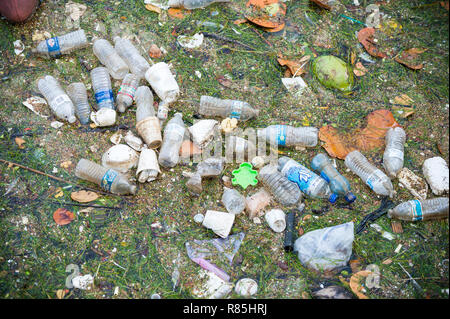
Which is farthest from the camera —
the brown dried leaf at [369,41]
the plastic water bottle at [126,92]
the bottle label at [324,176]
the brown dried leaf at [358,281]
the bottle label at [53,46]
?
the brown dried leaf at [369,41]

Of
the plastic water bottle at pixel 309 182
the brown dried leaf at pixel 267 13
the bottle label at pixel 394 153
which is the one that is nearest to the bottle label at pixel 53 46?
the brown dried leaf at pixel 267 13

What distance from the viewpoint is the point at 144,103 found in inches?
143

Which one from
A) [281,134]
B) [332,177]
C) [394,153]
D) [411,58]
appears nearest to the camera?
[332,177]

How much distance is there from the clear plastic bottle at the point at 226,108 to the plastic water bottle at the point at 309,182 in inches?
29.3

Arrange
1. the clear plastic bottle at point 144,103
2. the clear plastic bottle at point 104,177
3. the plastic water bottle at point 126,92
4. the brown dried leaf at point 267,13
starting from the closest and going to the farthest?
the clear plastic bottle at point 104,177
the clear plastic bottle at point 144,103
the plastic water bottle at point 126,92
the brown dried leaf at point 267,13

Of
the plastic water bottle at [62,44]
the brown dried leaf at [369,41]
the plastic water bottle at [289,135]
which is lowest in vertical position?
the plastic water bottle at [289,135]

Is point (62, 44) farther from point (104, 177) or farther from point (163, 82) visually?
point (104, 177)

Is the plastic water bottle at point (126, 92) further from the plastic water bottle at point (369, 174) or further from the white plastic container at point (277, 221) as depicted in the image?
the plastic water bottle at point (369, 174)

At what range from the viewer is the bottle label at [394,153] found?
3.38 metres

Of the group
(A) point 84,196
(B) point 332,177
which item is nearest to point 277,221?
(B) point 332,177

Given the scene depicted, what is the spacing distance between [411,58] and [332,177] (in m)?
1.97

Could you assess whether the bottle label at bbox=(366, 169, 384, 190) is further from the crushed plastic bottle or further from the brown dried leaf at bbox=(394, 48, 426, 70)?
the crushed plastic bottle

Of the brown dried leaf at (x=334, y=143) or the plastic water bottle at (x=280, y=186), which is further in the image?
the brown dried leaf at (x=334, y=143)

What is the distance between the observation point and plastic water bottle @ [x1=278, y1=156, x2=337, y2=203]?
127 inches
